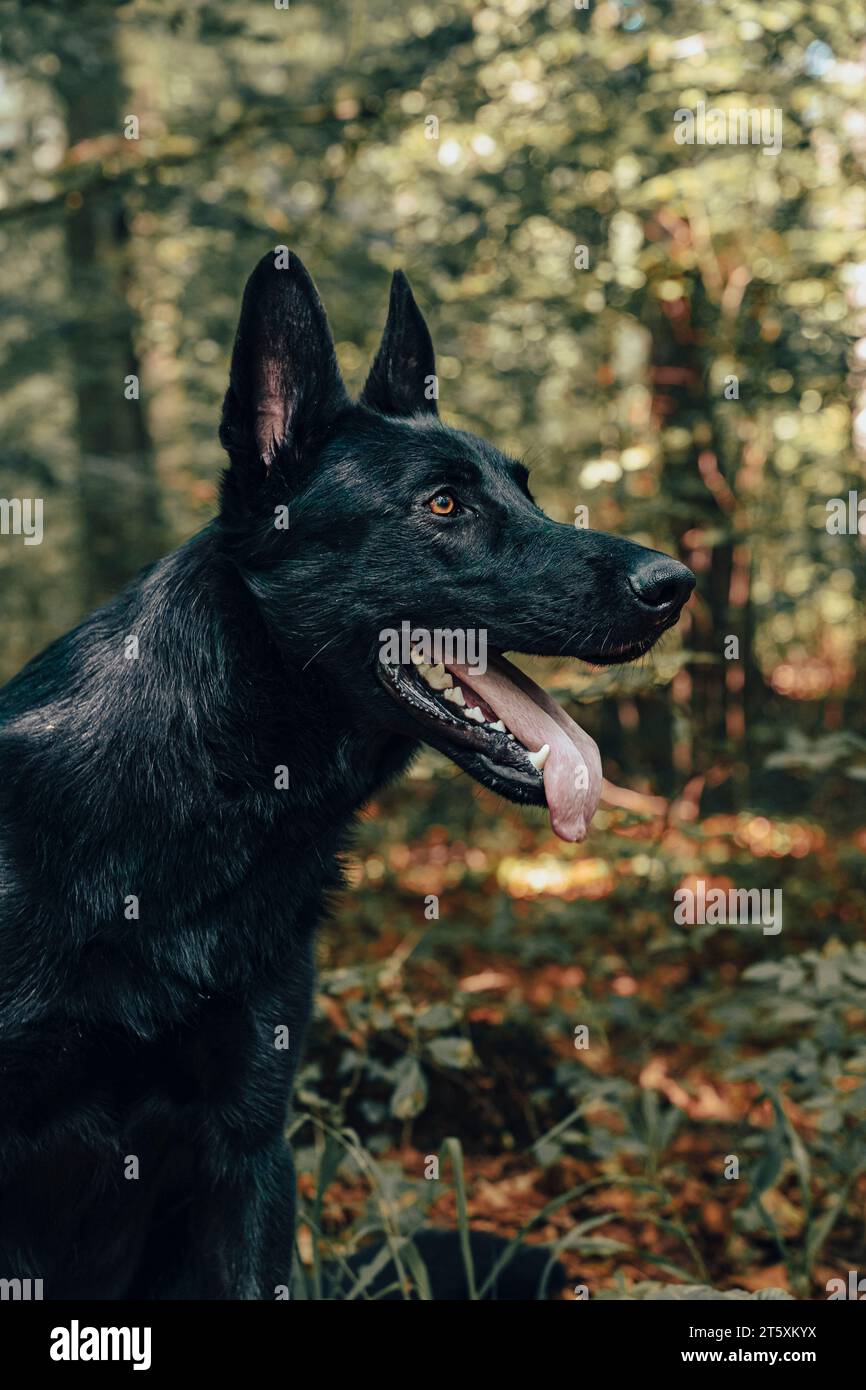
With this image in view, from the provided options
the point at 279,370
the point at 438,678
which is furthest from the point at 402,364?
the point at 438,678

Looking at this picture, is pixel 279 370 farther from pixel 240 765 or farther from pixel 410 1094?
pixel 410 1094

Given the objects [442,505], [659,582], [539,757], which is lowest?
[539,757]

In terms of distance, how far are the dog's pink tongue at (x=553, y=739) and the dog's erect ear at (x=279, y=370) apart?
570mm

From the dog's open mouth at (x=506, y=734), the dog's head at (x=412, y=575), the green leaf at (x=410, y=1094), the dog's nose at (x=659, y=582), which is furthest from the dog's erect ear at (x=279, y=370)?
the green leaf at (x=410, y=1094)

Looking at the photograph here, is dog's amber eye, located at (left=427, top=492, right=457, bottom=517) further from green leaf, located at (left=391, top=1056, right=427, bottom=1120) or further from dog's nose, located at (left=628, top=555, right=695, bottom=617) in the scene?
green leaf, located at (left=391, top=1056, right=427, bottom=1120)

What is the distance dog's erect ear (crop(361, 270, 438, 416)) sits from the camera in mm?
2730

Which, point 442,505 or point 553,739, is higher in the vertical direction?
point 442,505

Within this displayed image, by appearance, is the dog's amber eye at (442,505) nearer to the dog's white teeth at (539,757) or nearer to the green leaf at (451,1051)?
the dog's white teeth at (539,757)

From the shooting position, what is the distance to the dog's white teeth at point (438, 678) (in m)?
2.38

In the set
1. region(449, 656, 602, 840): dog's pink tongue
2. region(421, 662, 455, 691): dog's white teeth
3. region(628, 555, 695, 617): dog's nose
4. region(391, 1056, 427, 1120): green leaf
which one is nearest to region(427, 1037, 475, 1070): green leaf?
region(391, 1056, 427, 1120): green leaf

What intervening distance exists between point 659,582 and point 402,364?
87cm

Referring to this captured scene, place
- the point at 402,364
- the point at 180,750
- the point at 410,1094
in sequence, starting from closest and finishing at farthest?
1. the point at 180,750
2. the point at 402,364
3. the point at 410,1094

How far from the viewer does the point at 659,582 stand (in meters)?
2.29
